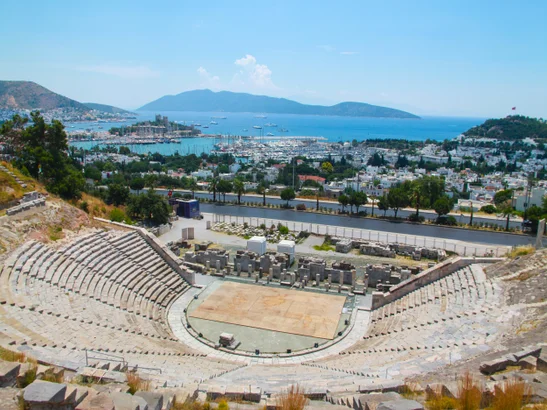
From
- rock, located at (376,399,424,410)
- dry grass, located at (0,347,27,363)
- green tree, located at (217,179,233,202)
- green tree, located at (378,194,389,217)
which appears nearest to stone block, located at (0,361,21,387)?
dry grass, located at (0,347,27,363)

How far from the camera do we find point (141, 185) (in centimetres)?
6525

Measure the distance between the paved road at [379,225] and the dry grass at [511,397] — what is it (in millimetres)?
36581

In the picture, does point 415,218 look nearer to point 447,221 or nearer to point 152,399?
point 447,221

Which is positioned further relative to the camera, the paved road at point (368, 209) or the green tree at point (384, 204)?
the green tree at point (384, 204)

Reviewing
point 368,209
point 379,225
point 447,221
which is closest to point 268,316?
point 379,225

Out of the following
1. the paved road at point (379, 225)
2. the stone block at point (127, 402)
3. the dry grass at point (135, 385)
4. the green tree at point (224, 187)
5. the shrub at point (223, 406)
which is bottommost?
the paved road at point (379, 225)

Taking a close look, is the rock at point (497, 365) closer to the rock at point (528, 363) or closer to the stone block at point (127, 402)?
the rock at point (528, 363)

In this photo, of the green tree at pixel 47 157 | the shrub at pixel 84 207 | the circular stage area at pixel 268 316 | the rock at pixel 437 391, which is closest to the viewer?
the rock at pixel 437 391

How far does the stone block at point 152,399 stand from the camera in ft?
30.7

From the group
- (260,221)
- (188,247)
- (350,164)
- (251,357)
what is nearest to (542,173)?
(350,164)

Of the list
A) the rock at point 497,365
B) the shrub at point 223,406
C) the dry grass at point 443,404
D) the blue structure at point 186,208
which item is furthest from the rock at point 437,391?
the blue structure at point 186,208

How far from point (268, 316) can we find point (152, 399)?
582 inches

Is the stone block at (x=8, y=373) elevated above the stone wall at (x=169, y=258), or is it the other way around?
the stone block at (x=8, y=373)

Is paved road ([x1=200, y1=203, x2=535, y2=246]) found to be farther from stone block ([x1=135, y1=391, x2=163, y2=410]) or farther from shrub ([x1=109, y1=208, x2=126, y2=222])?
stone block ([x1=135, y1=391, x2=163, y2=410])
